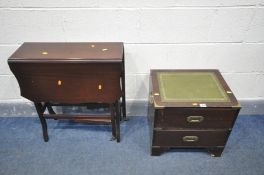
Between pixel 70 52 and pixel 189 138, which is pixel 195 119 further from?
pixel 70 52

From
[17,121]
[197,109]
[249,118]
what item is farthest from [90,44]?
[249,118]

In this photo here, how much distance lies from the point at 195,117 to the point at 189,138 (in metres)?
0.23

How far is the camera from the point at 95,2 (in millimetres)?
1669

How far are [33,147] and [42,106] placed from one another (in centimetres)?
40

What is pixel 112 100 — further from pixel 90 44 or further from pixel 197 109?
pixel 197 109

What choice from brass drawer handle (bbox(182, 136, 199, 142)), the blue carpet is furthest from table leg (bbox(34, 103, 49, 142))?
brass drawer handle (bbox(182, 136, 199, 142))

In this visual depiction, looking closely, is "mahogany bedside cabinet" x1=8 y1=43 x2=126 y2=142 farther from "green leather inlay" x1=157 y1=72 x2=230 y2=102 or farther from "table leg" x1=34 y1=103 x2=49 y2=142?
"green leather inlay" x1=157 y1=72 x2=230 y2=102

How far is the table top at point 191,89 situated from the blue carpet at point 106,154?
589 millimetres

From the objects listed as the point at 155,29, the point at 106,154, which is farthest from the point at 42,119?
the point at 155,29

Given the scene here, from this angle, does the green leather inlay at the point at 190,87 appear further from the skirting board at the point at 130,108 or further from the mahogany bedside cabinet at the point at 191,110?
the skirting board at the point at 130,108

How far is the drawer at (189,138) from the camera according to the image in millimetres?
1696

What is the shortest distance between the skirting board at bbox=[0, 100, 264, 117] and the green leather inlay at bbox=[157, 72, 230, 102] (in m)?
0.52

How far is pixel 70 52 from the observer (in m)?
1.60

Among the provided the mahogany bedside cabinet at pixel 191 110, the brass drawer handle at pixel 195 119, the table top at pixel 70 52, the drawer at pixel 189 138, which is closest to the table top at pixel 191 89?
the mahogany bedside cabinet at pixel 191 110
